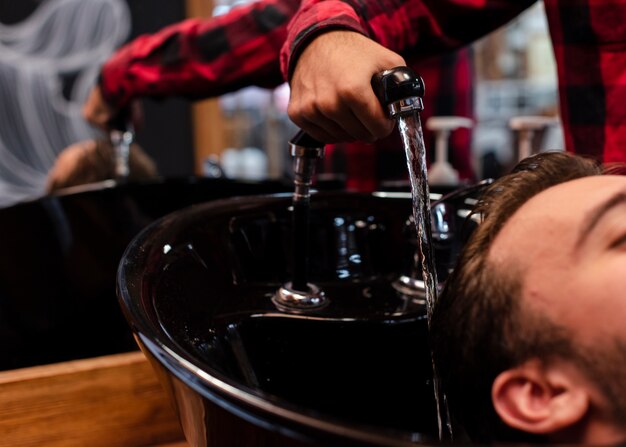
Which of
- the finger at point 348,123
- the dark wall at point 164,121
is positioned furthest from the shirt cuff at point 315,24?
the dark wall at point 164,121

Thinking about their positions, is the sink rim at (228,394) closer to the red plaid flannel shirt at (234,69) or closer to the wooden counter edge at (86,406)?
the wooden counter edge at (86,406)

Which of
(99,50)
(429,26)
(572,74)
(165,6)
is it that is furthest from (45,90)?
(572,74)

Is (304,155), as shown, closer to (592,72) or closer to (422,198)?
(422,198)

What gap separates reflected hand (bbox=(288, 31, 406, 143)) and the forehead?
0.13 m

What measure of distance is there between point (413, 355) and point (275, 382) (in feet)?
0.49

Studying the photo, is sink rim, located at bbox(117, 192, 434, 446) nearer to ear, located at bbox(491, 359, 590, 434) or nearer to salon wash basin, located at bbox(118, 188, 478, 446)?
salon wash basin, located at bbox(118, 188, 478, 446)

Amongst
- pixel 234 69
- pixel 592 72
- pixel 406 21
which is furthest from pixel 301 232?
pixel 234 69

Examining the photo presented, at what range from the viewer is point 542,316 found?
46 cm

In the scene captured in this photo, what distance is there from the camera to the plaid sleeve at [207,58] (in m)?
1.11

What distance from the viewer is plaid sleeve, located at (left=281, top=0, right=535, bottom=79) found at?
0.61 metres

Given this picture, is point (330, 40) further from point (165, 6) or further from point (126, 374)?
point (165, 6)

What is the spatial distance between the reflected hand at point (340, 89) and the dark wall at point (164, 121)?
1927 millimetres

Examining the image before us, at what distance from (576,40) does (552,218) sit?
0.42 m

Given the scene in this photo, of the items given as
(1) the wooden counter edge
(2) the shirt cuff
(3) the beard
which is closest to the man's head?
(3) the beard
